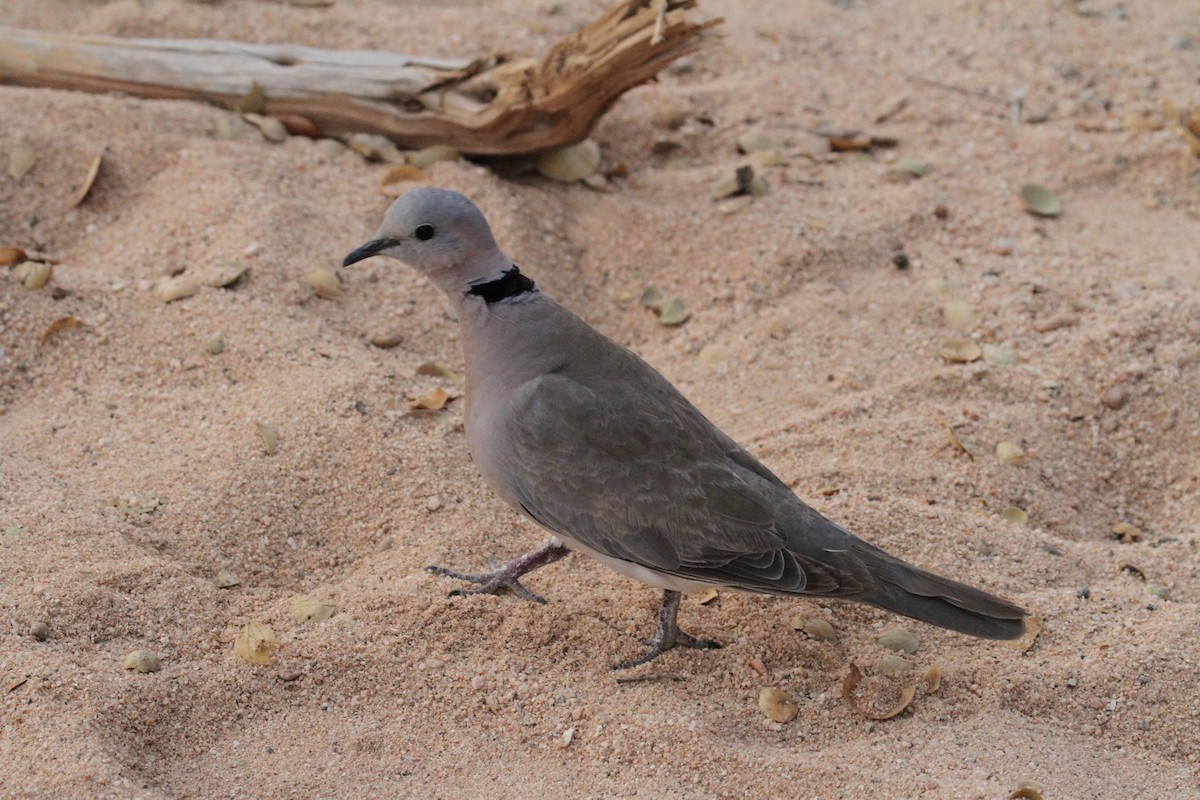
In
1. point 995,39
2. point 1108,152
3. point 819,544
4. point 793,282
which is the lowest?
point 819,544

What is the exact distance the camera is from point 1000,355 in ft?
16.1

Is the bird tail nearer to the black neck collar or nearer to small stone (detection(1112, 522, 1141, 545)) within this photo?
small stone (detection(1112, 522, 1141, 545))

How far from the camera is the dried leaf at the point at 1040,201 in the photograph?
5.73 metres

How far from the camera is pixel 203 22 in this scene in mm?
6273

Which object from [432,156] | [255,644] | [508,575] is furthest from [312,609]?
[432,156]

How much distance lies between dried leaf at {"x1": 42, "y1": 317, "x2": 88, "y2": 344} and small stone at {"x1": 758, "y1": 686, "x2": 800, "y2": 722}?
2837 millimetres

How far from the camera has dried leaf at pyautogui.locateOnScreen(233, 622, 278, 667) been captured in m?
3.43

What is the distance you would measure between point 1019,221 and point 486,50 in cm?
282

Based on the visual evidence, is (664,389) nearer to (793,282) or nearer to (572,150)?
(793,282)

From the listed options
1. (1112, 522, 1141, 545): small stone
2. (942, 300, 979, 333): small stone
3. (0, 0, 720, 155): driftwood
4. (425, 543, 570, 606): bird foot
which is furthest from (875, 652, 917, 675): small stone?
(0, 0, 720, 155): driftwood

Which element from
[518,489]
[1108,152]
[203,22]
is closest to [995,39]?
[1108,152]

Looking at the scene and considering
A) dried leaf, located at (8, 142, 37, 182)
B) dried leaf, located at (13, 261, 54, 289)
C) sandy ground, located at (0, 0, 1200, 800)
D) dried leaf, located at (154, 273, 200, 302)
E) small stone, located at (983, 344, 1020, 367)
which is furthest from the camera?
dried leaf, located at (8, 142, 37, 182)

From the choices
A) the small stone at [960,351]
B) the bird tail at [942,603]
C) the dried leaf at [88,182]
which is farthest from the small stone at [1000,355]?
the dried leaf at [88,182]

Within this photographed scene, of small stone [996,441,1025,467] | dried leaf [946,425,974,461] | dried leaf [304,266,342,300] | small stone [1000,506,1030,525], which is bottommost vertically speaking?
small stone [1000,506,1030,525]
